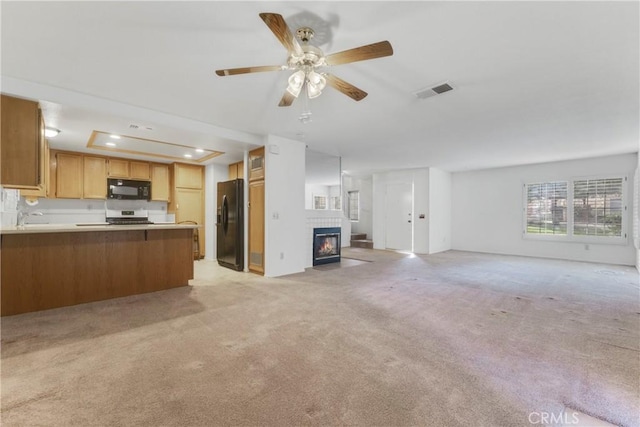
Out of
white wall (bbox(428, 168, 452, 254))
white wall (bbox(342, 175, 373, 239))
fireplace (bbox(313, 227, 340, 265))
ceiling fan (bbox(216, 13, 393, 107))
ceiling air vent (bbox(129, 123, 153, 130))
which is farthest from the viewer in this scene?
white wall (bbox(342, 175, 373, 239))

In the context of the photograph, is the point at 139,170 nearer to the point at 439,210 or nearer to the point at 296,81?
the point at 296,81

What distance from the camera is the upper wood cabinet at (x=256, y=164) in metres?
4.92

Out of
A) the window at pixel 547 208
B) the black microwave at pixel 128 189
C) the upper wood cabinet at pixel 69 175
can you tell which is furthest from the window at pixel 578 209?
the upper wood cabinet at pixel 69 175

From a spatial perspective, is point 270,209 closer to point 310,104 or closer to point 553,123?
point 310,104

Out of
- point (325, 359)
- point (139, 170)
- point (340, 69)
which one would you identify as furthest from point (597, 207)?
point (139, 170)

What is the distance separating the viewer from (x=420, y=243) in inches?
313

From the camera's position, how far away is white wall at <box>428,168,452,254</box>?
25.7 feet

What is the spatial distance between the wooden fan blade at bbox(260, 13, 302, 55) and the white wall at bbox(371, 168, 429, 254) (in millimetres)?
6766

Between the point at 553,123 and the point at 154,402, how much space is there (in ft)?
18.4

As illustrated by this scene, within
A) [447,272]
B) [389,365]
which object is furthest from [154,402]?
[447,272]

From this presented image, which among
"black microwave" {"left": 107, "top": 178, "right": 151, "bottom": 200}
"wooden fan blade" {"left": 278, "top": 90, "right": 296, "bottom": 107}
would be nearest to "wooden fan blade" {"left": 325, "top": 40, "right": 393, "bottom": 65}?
"wooden fan blade" {"left": 278, "top": 90, "right": 296, "bottom": 107}

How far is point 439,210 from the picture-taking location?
820 cm

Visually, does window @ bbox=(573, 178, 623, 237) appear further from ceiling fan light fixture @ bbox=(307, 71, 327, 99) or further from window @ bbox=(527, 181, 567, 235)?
ceiling fan light fixture @ bbox=(307, 71, 327, 99)

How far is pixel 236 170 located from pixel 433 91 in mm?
4469
